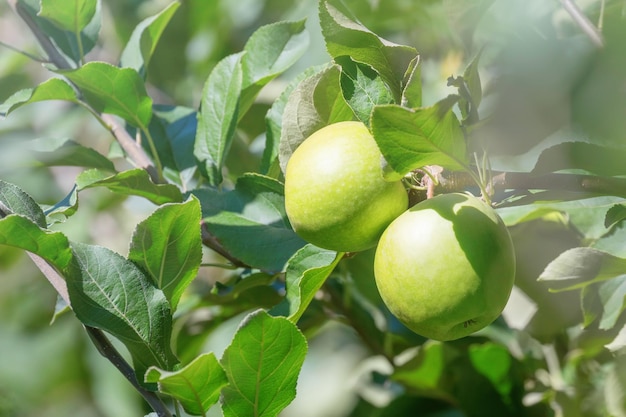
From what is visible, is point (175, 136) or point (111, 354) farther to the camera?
point (175, 136)

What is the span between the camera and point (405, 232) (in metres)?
0.64

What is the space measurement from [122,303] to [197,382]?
0.12 metres

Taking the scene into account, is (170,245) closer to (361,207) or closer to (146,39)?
(361,207)

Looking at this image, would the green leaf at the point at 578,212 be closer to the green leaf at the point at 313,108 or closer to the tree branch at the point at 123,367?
the green leaf at the point at 313,108

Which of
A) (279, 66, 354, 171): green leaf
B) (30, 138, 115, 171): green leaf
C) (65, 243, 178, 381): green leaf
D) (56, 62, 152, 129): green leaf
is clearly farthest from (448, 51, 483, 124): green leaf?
(30, 138, 115, 171): green leaf

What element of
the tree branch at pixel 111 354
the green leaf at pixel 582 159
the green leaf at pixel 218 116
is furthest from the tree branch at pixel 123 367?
the green leaf at pixel 582 159

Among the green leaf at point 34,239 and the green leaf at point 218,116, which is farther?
the green leaf at point 218,116

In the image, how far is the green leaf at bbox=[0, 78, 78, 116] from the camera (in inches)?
36.5

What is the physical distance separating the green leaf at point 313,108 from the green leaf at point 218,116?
0.69ft

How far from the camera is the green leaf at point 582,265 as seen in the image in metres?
0.75

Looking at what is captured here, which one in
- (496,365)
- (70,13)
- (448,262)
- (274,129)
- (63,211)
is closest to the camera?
(448,262)

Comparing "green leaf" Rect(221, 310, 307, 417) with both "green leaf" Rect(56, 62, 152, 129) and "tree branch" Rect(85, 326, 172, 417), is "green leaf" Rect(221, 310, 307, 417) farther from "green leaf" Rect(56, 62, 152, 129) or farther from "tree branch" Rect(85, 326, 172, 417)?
"green leaf" Rect(56, 62, 152, 129)

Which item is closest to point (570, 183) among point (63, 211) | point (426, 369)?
point (63, 211)

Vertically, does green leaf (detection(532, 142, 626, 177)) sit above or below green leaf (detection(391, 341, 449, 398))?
above
